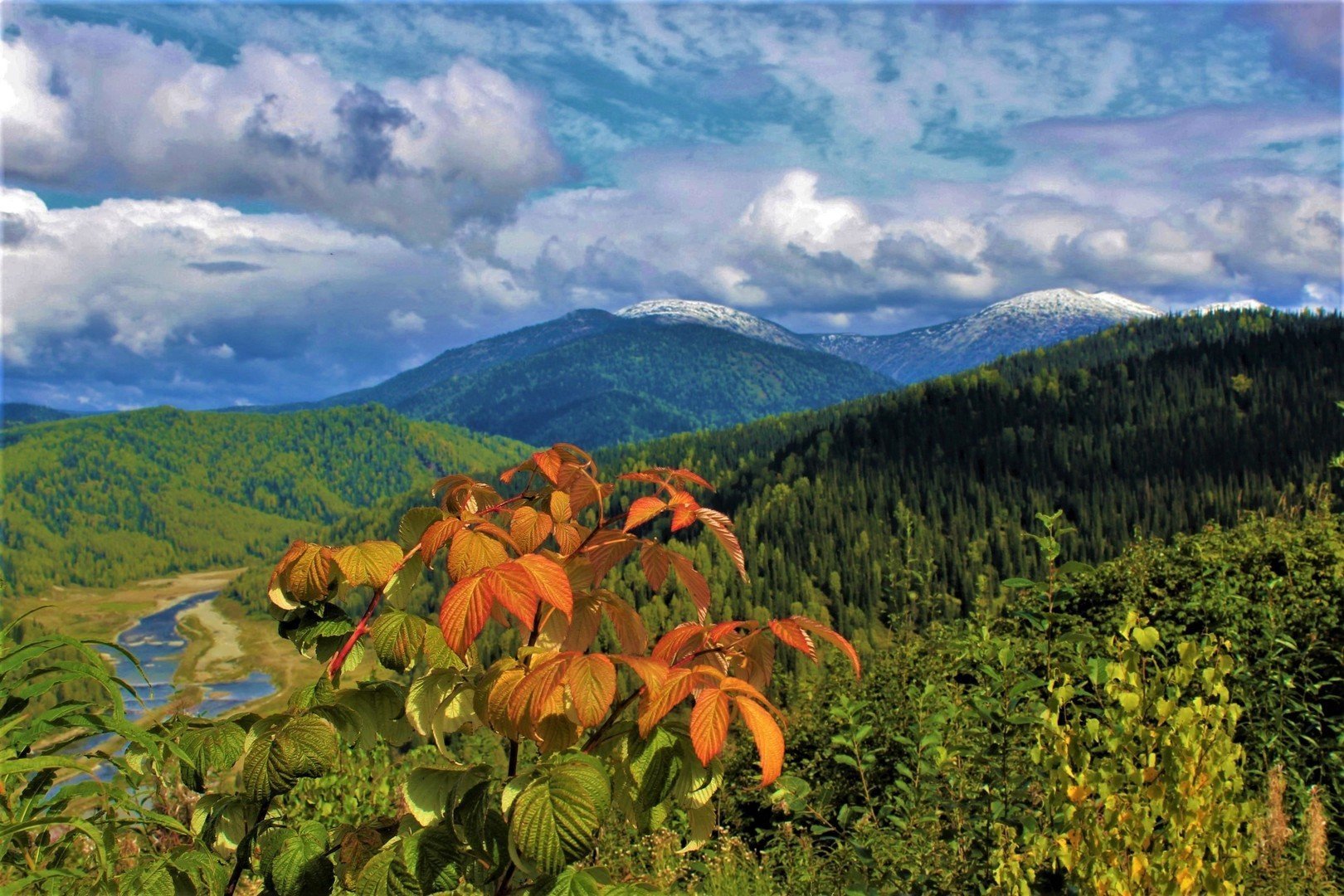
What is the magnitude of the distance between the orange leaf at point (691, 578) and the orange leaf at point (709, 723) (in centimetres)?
49

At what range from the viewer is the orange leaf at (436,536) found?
8.61 feet

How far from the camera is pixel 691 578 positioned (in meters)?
2.77

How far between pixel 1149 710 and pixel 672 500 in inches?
129

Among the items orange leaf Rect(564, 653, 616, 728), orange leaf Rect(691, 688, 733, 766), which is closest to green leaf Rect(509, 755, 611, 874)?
orange leaf Rect(564, 653, 616, 728)

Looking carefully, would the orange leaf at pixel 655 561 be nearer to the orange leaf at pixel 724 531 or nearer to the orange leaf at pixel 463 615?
the orange leaf at pixel 724 531

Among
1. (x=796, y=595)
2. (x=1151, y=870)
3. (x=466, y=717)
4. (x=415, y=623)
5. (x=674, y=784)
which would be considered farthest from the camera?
(x=796, y=595)

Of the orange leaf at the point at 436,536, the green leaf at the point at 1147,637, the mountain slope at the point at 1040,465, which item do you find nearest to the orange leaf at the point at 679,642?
the orange leaf at the point at 436,536

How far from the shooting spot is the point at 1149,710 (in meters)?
4.36

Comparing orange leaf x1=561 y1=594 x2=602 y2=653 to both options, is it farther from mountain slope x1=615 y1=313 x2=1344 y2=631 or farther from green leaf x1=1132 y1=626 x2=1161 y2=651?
mountain slope x1=615 y1=313 x2=1344 y2=631

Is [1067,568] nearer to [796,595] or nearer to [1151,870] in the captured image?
[1151,870]

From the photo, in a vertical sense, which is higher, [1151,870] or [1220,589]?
[1220,589]

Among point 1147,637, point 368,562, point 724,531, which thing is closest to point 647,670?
point 724,531

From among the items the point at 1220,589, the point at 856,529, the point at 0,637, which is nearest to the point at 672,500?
the point at 0,637

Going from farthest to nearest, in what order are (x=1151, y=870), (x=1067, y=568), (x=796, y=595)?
1. (x=796, y=595)
2. (x=1067, y=568)
3. (x=1151, y=870)
